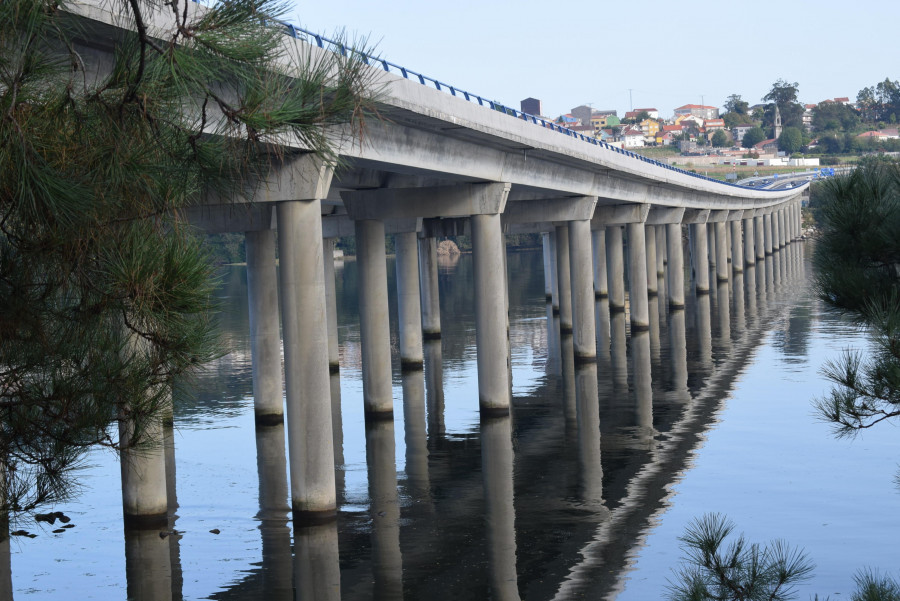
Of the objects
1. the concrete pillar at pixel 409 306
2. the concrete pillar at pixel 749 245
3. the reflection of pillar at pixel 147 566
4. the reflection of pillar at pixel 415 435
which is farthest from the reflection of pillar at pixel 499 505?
the concrete pillar at pixel 749 245

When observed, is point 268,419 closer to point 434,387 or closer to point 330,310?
point 330,310

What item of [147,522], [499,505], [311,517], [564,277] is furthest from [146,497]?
[564,277]

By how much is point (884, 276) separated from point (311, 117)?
221 inches

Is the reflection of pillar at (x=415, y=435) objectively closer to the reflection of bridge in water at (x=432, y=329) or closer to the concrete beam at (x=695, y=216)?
the reflection of bridge in water at (x=432, y=329)

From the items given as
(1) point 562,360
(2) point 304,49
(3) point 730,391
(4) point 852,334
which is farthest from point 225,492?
(4) point 852,334

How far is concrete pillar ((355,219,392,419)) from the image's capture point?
27.4m

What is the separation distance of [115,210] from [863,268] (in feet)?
22.2

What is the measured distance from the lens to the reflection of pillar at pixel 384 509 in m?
15.0

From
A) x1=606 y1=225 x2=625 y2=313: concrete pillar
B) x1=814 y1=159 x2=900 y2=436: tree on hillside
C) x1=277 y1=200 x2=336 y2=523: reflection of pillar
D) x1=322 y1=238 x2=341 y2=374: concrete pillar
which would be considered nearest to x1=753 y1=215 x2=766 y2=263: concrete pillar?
x1=606 y1=225 x2=625 y2=313: concrete pillar

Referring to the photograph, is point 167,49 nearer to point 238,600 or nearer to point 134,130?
point 134,130

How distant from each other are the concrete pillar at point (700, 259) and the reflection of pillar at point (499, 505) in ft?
130

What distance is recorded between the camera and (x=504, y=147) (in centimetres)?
2816

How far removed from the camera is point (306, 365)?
59.4 ft

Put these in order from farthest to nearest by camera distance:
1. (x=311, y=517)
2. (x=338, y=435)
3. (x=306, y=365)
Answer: (x=338, y=435), (x=306, y=365), (x=311, y=517)
